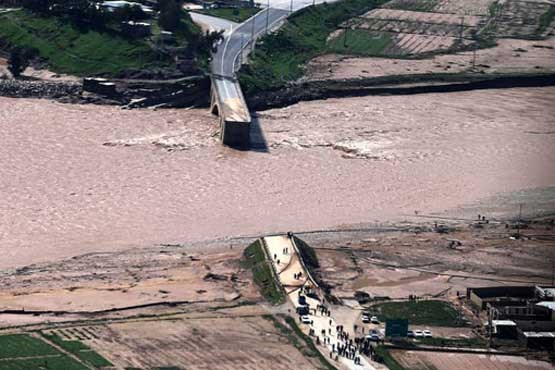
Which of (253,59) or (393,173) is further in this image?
(253,59)

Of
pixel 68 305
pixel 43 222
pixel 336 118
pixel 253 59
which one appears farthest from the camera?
pixel 253 59

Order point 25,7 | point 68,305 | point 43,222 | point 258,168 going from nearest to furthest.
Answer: point 68,305, point 43,222, point 258,168, point 25,7

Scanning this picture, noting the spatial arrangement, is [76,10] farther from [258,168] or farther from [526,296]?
[526,296]

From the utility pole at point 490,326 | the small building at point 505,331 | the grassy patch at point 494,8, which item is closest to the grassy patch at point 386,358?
the utility pole at point 490,326

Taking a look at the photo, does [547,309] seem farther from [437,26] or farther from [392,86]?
[437,26]

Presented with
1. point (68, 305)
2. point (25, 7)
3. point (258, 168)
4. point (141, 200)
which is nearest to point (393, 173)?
point (258, 168)

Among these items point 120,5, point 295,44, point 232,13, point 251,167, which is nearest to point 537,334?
point 251,167

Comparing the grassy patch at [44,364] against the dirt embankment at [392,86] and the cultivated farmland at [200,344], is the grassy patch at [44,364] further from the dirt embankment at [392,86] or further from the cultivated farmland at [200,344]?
the dirt embankment at [392,86]
